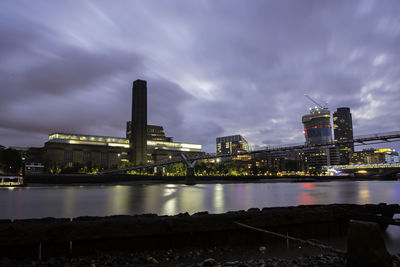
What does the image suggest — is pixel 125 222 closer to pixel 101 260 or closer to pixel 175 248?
pixel 101 260

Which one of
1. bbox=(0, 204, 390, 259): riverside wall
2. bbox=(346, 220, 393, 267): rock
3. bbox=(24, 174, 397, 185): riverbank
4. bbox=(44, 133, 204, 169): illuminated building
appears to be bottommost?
bbox=(24, 174, 397, 185): riverbank

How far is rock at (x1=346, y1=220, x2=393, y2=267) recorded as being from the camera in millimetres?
4562

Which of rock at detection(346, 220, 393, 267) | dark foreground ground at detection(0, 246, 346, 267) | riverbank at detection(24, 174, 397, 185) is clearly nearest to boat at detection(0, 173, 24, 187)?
riverbank at detection(24, 174, 397, 185)

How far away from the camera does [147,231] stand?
9094mm

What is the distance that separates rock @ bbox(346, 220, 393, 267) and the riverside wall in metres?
5.81

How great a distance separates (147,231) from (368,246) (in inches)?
256

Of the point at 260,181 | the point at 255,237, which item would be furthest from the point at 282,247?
the point at 260,181

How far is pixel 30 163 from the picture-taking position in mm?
162375

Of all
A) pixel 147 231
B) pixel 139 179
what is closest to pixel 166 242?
pixel 147 231

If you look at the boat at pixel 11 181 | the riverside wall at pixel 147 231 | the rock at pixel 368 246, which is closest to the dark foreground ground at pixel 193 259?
the riverside wall at pixel 147 231

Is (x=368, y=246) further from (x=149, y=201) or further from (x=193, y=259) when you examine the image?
(x=149, y=201)

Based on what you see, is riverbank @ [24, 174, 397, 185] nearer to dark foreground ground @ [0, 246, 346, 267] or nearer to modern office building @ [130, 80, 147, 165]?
modern office building @ [130, 80, 147, 165]

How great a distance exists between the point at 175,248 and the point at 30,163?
182156mm

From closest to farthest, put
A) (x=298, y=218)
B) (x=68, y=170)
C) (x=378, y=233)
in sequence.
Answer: (x=378, y=233)
(x=298, y=218)
(x=68, y=170)
